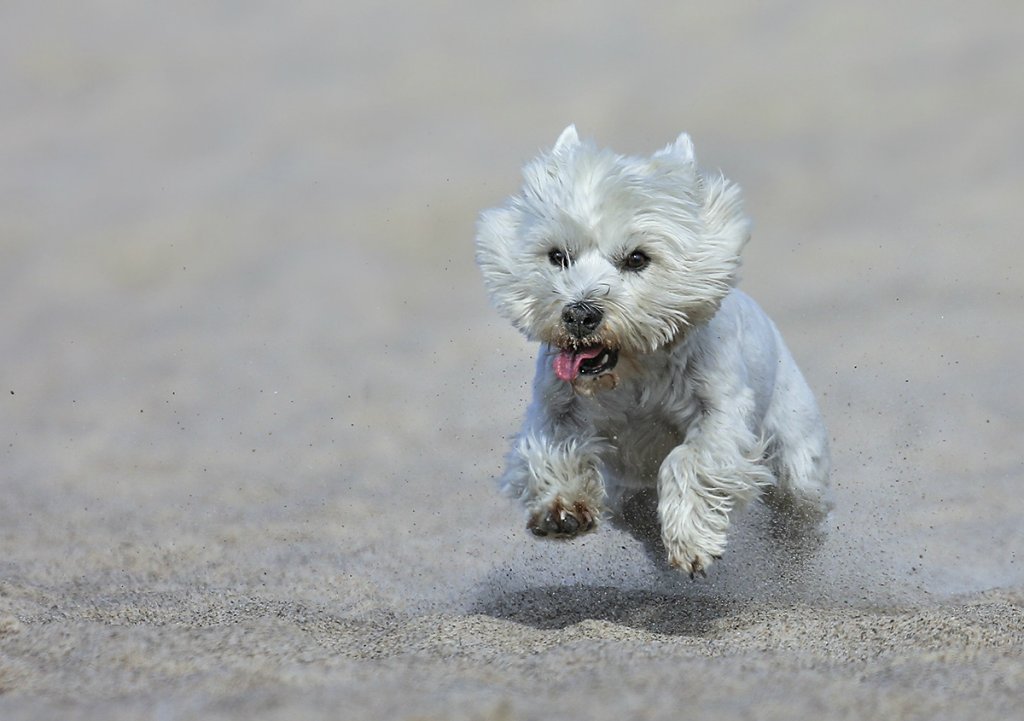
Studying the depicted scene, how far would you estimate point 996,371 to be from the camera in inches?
475

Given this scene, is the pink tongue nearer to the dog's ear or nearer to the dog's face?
the dog's face

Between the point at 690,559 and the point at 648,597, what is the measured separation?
1.05 m

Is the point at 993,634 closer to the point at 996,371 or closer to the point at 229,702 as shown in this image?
the point at 229,702

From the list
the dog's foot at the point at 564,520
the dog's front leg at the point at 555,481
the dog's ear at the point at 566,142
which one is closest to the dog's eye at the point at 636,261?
the dog's ear at the point at 566,142

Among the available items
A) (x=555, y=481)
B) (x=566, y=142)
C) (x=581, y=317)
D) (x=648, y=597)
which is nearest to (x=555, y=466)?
(x=555, y=481)

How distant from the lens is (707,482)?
567 centimetres

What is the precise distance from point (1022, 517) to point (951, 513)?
1.37 ft

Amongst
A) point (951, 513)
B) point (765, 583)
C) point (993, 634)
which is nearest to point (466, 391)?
point (951, 513)

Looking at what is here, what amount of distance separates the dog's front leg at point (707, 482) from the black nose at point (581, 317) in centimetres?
81

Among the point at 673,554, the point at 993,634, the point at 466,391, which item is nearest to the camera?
the point at 993,634

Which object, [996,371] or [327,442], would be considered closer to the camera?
[327,442]

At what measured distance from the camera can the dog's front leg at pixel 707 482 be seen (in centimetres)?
557

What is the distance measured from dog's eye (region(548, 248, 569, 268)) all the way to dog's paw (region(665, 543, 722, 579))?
118 cm

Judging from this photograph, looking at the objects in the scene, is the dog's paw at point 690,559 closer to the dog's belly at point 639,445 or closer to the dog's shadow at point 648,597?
the dog's shadow at point 648,597
